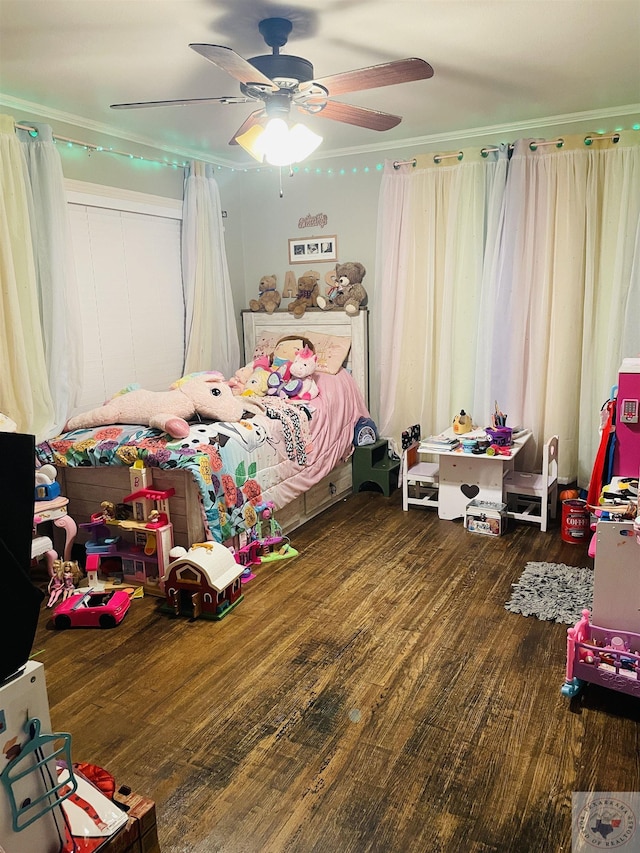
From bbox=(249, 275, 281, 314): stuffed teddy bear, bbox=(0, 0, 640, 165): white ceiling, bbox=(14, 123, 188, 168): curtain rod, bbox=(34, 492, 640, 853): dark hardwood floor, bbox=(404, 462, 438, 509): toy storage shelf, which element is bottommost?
bbox=(34, 492, 640, 853): dark hardwood floor

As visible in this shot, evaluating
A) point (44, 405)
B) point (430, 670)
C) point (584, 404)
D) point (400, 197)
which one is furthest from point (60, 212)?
point (584, 404)

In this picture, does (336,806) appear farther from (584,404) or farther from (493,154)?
(493,154)

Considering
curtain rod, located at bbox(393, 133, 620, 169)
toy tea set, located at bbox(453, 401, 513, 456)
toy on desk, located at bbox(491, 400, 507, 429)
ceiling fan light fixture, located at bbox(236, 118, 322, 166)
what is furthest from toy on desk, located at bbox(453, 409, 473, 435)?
ceiling fan light fixture, located at bbox(236, 118, 322, 166)

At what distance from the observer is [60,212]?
3652mm

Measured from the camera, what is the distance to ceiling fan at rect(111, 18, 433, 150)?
7.48 feet

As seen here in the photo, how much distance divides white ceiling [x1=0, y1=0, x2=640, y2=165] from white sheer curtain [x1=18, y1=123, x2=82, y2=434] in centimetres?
29

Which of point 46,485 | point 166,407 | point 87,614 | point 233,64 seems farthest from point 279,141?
point 87,614

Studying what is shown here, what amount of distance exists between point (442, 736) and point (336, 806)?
1.54ft

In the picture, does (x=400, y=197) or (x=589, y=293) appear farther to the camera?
(x=400, y=197)

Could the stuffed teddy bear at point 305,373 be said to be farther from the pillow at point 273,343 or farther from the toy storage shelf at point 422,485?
the toy storage shelf at point 422,485

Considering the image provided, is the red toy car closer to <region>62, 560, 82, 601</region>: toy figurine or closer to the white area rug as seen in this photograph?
<region>62, 560, 82, 601</region>: toy figurine

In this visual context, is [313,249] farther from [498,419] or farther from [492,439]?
[492,439]

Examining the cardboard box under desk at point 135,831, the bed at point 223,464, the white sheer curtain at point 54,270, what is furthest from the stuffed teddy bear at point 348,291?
the cardboard box under desk at point 135,831

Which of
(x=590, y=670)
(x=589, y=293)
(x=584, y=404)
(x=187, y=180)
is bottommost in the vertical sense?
(x=590, y=670)
